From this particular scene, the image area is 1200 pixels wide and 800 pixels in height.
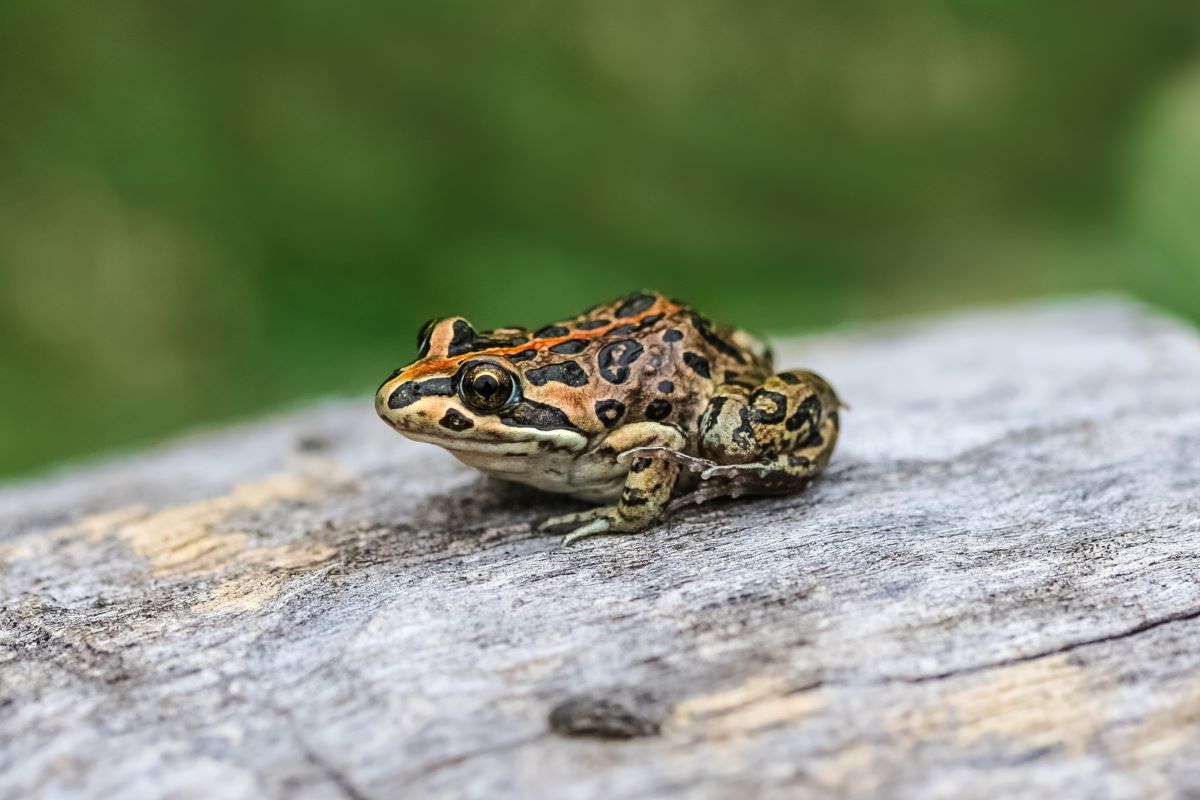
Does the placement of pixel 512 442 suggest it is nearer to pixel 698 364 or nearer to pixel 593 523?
pixel 593 523

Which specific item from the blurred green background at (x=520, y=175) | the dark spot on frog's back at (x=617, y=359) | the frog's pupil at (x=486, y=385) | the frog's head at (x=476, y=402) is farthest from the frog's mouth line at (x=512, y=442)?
the blurred green background at (x=520, y=175)

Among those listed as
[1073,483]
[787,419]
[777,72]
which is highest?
[777,72]

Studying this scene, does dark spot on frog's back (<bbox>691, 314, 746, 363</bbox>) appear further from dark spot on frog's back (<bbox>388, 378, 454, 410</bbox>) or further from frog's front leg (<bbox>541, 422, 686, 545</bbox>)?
dark spot on frog's back (<bbox>388, 378, 454, 410</bbox>)

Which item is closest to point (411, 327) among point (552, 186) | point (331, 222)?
point (331, 222)

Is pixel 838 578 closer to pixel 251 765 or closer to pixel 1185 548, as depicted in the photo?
pixel 1185 548

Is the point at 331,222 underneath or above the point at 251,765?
above

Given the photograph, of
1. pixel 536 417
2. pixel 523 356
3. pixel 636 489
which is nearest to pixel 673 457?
pixel 636 489

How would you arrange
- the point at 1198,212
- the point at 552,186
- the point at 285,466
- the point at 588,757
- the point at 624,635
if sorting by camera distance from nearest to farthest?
the point at 588,757 < the point at 624,635 < the point at 285,466 < the point at 1198,212 < the point at 552,186
